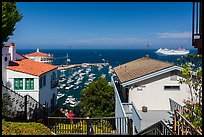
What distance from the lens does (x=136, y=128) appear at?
25.7 ft

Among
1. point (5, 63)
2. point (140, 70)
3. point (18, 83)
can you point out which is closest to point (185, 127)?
point (140, 70)

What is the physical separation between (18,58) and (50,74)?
7.07 feet

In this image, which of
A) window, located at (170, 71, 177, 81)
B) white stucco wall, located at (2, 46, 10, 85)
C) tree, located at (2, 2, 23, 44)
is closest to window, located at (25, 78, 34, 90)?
white stucco wall, located at (2, 46, 10, 85)

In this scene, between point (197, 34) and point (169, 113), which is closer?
point (197, 34)

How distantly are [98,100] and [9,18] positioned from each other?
6.11 metres

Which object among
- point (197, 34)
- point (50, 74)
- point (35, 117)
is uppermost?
point (197, 34)

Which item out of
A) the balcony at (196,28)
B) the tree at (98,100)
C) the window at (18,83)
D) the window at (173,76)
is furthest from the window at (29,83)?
the balcony at (196,28)

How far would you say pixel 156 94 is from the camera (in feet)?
33.1

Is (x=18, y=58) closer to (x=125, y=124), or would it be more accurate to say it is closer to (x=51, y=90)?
(x=51, y=90)

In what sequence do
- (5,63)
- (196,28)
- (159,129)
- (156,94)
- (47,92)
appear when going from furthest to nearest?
1. (47,92)
2. (5,63)
3. (156,94)
4. (196,28)
5. (159,129)

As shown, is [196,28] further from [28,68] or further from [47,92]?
[47,92]

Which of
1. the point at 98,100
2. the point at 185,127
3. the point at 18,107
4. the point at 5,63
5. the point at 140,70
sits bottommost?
the point at 98,100

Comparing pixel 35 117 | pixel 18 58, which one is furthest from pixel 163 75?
pixel 18 58

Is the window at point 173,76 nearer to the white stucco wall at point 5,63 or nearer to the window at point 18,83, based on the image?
the window at point 18,83
